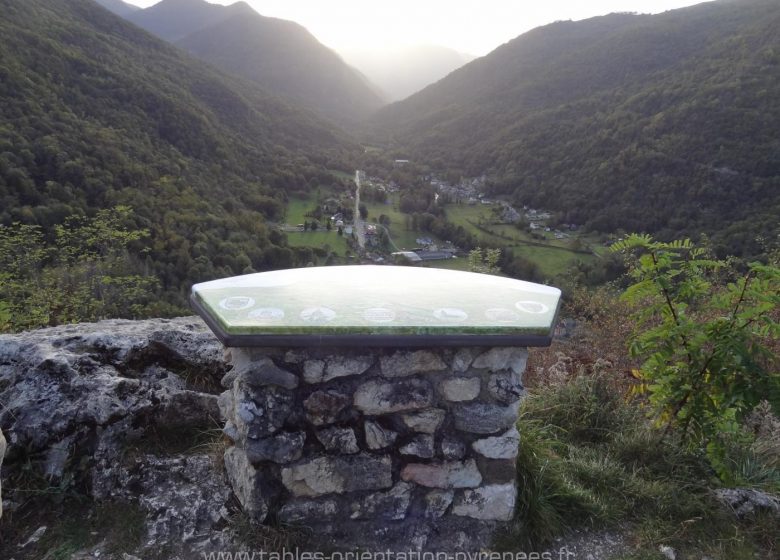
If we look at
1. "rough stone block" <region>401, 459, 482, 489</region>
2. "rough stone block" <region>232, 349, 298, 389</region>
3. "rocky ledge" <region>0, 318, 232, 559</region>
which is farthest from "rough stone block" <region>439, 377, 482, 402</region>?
"rocky ledge" <region>0, 318, 232, 559</region>

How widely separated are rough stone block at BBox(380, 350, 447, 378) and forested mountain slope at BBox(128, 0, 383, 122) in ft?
357

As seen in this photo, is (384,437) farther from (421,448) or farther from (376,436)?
(421,448)

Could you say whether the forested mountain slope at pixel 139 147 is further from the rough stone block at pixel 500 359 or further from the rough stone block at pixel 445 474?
the rough stone block at pixel 500 359

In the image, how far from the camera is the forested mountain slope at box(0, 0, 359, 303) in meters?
21.5

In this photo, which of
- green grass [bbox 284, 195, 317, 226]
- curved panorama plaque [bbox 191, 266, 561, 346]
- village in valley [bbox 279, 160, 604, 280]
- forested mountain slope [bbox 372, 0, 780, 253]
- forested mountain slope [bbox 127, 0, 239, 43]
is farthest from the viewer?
forested mountain slope [bbox 127, 0, 239, 43]

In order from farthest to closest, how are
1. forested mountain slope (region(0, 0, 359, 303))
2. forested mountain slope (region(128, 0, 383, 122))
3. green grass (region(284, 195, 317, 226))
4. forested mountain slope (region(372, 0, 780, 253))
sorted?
forested mountain slope (region(128, 0, 383, 122)) → green grass (region(284, 195, 317, 226)) → forested mountain slope (region(372, 0, 780, 253)) → forested mountain slope (region(0, 0, 359, 303))

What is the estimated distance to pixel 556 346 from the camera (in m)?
6.24

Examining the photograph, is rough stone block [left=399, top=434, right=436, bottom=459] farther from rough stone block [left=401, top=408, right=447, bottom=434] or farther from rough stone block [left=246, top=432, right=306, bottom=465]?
rough stone block [left=246, top=432, right=306, bottom=465]

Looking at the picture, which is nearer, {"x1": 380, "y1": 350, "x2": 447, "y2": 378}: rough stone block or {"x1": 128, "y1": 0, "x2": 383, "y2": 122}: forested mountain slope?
{"x1": 380, "y1": 350, "x2": 447, "y2": 378}: rough stone block

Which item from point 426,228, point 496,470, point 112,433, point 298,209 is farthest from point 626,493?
point 298,209

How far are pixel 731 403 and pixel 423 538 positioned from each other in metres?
1.86

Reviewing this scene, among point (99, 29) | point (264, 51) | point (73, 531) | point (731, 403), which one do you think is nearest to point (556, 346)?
point (731, 403)

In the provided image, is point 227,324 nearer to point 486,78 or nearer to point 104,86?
point 104,86

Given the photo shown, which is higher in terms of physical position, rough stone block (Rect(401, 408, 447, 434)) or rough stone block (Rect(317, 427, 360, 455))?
rough stone block (Rect(401, 408, 447, 434))
